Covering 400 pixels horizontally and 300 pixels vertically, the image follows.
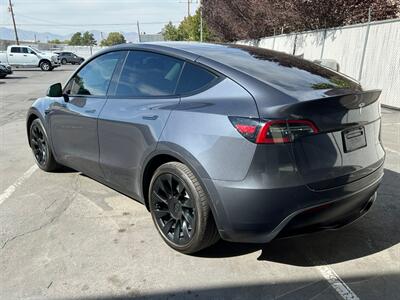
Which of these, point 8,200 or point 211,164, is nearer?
point 211,164

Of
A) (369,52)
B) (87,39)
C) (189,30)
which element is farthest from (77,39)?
(369,52)

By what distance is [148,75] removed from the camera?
140 inches

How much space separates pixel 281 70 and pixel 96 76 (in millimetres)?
2045

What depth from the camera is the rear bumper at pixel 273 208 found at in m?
2.63

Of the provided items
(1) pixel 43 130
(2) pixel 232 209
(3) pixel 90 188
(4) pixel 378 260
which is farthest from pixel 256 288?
(1) pixel 43 130

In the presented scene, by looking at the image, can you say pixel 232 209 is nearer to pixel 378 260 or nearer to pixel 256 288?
pixel 256 288

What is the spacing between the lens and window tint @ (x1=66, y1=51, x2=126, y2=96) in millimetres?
4027

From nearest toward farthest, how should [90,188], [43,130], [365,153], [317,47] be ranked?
[365,153] < [90,188] < [43,130] < [317,47]

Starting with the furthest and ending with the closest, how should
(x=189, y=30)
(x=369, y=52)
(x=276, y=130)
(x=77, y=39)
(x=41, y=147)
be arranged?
(x=77, y=39), (x=189, y=30), (x=369, y=52), (x=41, y=147), (x=276, y=130)

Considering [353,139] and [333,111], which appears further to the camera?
[353,139]

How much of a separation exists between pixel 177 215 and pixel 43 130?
107 inches

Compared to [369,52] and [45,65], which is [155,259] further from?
[45,65]

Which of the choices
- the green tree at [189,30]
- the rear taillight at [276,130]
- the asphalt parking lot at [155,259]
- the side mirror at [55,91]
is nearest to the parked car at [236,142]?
the rear taillight at [276,130]

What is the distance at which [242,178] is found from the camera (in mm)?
2656
